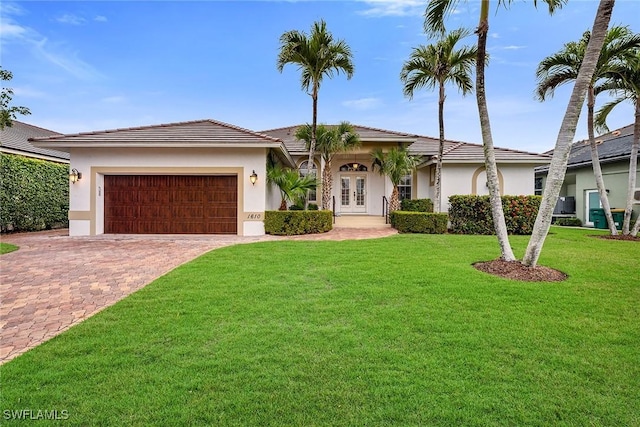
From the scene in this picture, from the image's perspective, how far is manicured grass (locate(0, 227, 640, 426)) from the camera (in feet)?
7.65

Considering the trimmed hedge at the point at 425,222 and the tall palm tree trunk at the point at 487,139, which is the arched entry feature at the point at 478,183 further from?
the tall palm tree trunk at the point at 487,139

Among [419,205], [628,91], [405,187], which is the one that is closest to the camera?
[628,91]

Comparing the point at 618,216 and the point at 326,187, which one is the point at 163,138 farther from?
the point at 618,216

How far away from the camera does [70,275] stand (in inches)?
252

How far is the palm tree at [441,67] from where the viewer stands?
12094mm

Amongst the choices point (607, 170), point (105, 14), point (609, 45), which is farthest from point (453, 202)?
point (105, 14)

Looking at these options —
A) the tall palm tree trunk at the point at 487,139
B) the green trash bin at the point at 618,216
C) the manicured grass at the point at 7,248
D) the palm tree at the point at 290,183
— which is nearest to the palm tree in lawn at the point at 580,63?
the green trash bin at the point at 618,216

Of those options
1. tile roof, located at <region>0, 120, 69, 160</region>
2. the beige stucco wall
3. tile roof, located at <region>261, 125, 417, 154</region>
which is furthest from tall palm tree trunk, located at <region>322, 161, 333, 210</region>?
tile roof, located at <region>0, 120, 69, 160</region>

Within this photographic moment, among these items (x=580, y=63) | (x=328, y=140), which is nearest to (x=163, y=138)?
(x=328, y=140)

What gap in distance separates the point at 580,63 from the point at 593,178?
9940mm

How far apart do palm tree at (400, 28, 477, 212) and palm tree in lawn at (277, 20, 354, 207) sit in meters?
2.62

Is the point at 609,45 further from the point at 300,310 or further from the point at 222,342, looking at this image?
the point at 222,342

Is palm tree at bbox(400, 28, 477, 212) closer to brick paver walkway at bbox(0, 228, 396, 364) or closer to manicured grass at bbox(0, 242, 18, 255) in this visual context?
brick paver walkway at bbox(0, 228, 396, 364)

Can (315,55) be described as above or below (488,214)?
above
